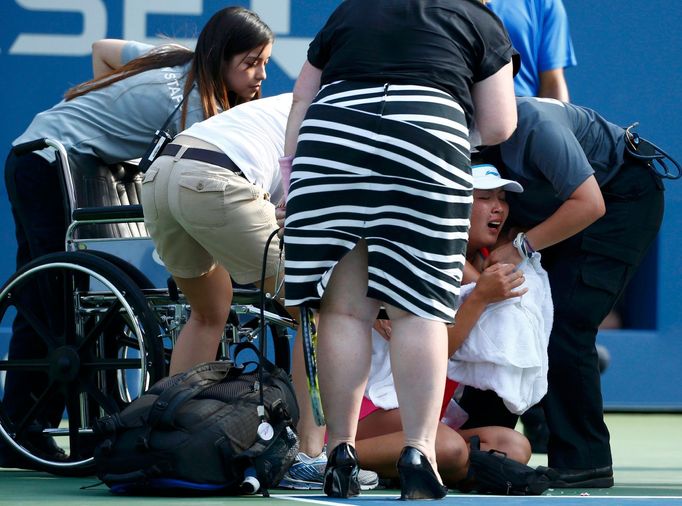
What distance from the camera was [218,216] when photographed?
3.86 metres

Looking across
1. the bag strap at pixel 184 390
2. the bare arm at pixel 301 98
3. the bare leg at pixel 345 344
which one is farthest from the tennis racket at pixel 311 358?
the bare arm at pixel 301 98

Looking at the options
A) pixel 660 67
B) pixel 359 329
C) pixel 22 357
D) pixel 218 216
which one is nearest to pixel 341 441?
pixel 359 329

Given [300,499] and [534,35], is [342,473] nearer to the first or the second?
[300,499]

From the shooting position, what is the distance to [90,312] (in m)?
4.34

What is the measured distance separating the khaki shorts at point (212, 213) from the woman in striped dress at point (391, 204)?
556mm

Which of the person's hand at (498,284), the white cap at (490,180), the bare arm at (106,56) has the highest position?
the bare arm at (106,56)

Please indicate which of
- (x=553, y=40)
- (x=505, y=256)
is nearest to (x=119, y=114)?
(x=505, y=256)

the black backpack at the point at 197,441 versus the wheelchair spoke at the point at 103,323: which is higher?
the wheelchair spoke at the point at 103,323

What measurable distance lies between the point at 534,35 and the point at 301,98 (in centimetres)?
224

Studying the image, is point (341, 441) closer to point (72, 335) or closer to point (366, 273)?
point (366, 273)

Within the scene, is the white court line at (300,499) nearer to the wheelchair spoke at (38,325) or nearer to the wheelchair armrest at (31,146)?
the wheelchair spoke at (38,325)

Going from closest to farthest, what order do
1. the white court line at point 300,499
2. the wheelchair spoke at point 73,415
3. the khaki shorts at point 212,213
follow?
the white court line at point 300,499, the khaki shorts at point 212,213, the wheelchair spoke at point 73,415

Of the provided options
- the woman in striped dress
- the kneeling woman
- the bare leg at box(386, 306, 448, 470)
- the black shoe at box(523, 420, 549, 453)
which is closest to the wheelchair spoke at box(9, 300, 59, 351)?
the kneeling woman

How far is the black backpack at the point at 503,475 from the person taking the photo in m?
3.62
